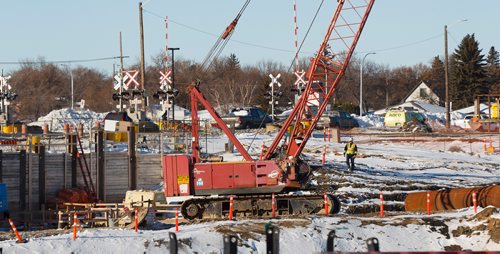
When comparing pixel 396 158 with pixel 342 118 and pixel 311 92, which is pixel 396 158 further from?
pixel 342 118

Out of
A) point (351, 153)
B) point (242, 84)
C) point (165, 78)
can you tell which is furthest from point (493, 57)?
point (351, 153)

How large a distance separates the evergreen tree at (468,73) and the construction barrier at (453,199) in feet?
267

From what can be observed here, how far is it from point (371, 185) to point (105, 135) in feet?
45.3

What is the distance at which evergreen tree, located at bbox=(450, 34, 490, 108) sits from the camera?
111m

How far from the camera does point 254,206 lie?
1234 inches

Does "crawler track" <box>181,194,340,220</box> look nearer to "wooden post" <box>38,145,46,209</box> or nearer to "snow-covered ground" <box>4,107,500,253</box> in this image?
"snow-covered ground" <box>4,107,500,253</box>

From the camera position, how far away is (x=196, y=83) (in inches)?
1319

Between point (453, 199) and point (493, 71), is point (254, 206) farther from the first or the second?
point (493, 71)

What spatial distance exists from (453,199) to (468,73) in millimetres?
83171

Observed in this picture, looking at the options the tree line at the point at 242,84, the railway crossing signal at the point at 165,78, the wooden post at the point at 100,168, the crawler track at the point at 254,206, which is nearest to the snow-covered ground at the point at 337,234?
the crawler track at the point at 254,206

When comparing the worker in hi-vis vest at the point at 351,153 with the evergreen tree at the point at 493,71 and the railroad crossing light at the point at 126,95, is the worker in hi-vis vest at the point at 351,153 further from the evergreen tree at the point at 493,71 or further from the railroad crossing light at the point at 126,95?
the evergreen tree at the point at 493,71

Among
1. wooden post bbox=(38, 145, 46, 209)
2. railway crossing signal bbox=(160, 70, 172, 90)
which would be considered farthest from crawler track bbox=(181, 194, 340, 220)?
railway crossing signal bbox=(160, 70, 172, 90)

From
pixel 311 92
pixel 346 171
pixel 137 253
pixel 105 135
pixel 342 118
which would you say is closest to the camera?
pixel 137 253

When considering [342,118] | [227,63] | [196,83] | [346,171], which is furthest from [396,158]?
[227,63]
